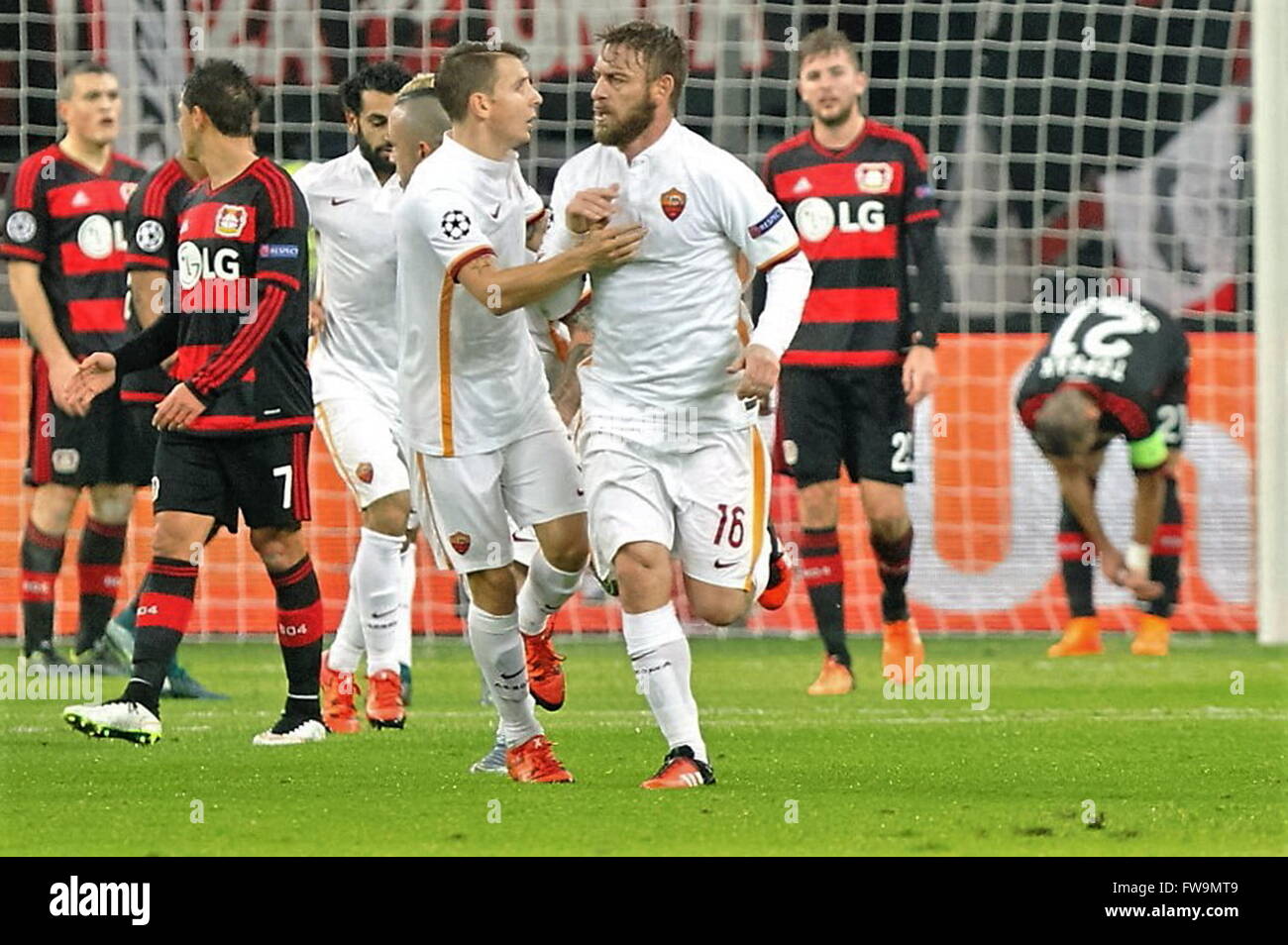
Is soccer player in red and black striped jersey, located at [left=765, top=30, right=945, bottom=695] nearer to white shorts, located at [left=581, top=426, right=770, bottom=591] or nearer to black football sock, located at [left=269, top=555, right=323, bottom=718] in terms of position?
black football sock, located at [left=269, top=555, right=323, bottom=718]

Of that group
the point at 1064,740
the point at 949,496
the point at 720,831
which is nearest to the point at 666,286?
the point at 720,831

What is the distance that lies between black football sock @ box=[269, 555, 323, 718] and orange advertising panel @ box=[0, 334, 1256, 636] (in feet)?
13.8

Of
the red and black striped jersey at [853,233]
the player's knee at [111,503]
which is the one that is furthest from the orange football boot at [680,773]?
the player's knee at [111,503]

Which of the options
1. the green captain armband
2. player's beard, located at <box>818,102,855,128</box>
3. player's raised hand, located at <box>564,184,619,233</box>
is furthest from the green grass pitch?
player's beard, located at <box>818,102,855,128</box>

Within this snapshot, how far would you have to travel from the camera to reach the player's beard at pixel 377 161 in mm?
7672

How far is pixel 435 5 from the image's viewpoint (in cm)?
1266

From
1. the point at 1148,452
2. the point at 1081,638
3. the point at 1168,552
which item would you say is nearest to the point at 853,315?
the point at 1148,452

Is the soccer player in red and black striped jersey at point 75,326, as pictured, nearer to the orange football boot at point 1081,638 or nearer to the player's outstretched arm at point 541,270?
the player's outstretched arm at point 541,270

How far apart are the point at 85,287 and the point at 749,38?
439cm

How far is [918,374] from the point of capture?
8727 millimetres

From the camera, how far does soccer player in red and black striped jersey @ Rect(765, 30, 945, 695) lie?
29.6 ft

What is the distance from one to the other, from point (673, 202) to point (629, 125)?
22 centimetres

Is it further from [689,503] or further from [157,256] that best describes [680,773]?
[157,256]
